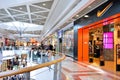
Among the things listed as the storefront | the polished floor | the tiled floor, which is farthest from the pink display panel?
the polished floor

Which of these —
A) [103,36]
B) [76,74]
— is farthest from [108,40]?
[76,74]

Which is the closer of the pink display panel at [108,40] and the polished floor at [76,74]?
the polished floor at [76,74]

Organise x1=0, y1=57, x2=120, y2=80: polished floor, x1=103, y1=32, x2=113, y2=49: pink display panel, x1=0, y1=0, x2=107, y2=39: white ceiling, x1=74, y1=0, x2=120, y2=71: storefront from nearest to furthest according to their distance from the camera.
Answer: x1=0, y1=57, x2=120, y2=80: polished floor → x1=74, y1=0, x2=120, y2=71: storefront → x1=0, y1=0, x2=107, y2=39: white ceiling → x1=103, y1=32, x2=113, y2=49: pink display panel

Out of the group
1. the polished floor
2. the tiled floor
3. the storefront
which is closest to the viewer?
the polished floor

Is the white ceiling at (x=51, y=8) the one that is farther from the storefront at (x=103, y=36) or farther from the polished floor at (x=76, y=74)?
the polished floor at (x=76, y=74)

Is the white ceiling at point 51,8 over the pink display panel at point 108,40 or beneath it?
over

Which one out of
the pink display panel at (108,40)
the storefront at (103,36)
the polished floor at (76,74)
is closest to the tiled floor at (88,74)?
the polished floor at (76,74)

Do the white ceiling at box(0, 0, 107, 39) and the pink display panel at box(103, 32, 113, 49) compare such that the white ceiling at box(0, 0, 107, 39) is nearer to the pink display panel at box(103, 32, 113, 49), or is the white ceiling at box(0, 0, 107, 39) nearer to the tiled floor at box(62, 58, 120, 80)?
the pink display panel at box(103, 32, 113, 49)

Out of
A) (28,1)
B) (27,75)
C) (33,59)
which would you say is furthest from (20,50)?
(27,75)

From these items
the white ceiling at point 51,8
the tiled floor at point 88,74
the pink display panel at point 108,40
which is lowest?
the tiled floor at point 88,74

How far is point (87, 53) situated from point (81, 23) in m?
2.14

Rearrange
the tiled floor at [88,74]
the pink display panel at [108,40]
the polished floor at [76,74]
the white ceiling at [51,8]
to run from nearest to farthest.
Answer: the polished floor at [76,74]
the tiled floor at [88,74]
the white ceiling at [51,8]
the pink display panel at [108,40]

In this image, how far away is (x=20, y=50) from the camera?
82.6ft

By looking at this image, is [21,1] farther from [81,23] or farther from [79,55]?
[79,55]
